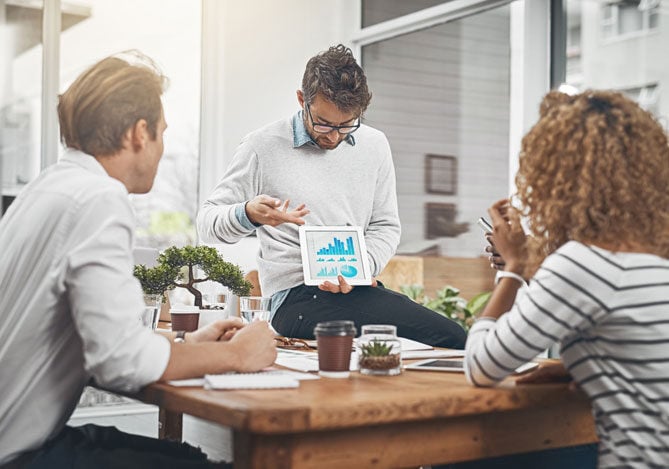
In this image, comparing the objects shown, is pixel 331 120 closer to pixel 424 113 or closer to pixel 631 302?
pixel 631 302

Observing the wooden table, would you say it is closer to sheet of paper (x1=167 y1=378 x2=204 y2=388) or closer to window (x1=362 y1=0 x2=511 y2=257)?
sheet of paper (x1=167 y1=378 x2=204 y2=388)

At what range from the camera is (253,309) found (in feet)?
7.58

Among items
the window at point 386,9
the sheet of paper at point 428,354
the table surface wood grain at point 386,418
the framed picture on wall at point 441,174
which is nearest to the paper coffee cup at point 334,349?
the table surface wood grain at point 386,418

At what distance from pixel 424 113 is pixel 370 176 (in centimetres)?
281

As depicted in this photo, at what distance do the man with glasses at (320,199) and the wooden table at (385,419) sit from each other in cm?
98

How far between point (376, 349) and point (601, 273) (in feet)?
1.62

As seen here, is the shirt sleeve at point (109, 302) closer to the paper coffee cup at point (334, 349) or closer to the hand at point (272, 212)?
the paper coffee cup at point (334, 349)

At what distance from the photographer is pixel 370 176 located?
10.5 ft

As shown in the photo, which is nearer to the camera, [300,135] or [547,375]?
[547,375]

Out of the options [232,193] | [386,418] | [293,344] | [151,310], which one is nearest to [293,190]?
[232,193]

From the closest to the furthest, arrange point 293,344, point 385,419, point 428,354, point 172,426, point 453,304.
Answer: point 385,419
point 428,354
point 293,344
point 172,426
point 453,304

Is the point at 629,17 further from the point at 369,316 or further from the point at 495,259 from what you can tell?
the point at 495,259

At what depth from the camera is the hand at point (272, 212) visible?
2.66 metres

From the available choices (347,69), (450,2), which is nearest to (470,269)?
(450,2)
